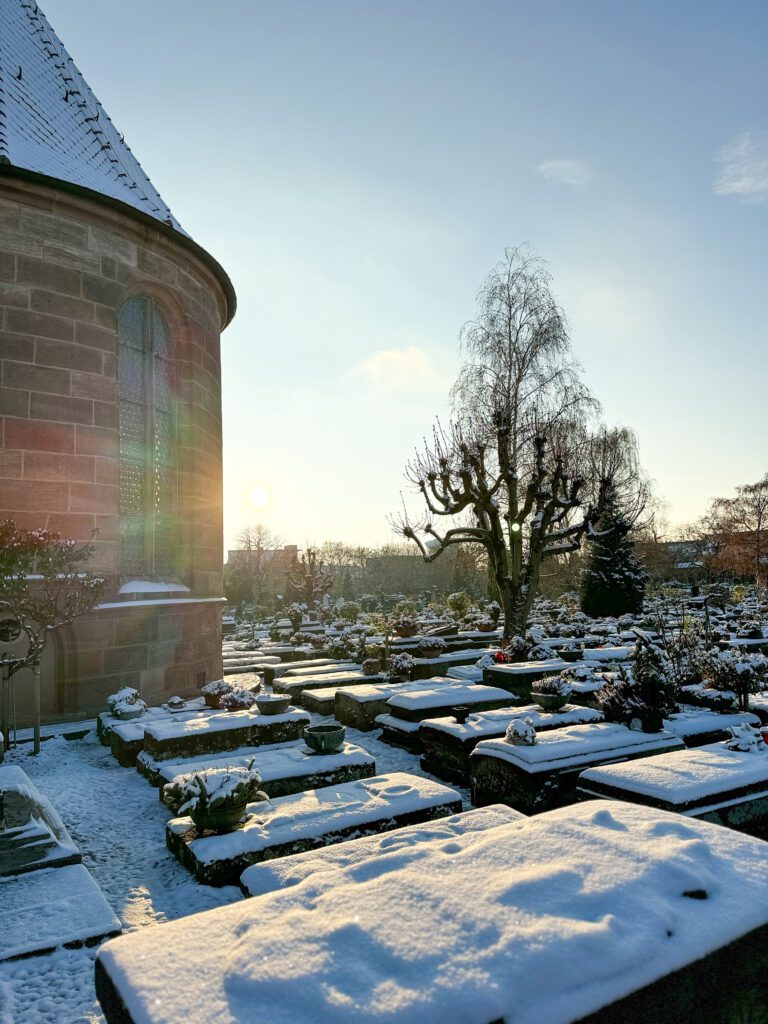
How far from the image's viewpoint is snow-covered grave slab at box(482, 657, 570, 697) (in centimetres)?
1160

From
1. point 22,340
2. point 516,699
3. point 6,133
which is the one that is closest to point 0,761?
point 22,340

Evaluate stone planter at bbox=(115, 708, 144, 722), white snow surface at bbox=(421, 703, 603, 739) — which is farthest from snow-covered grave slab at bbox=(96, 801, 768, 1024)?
stone planter at bbox=(115, 708, 144, 722)

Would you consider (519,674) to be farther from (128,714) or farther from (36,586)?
(36,586)

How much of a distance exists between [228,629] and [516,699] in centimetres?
2044

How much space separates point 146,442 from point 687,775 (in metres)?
9.25

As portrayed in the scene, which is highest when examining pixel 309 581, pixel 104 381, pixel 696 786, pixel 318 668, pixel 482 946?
pixel 104 381

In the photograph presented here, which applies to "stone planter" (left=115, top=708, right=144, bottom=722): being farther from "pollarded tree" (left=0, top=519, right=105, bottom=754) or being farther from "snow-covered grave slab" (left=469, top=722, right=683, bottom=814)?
"snow-covered grave slab" (left=469, top=722, right=683, bottom=814)

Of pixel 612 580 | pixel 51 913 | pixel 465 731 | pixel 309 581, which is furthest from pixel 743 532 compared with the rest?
pixel 51 913

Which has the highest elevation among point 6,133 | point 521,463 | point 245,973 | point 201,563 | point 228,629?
point 6,133

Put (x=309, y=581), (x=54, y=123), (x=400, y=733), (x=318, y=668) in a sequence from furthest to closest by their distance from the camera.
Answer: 1. (x=309, y=581)
2. (x=318, y=668)
3. (x=54, y=123)
4. (x=400, y=733)

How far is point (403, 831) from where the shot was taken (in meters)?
4.32

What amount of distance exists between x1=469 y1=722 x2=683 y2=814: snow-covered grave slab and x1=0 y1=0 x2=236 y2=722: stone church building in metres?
5.85

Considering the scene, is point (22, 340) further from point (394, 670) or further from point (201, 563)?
point (394, 670)

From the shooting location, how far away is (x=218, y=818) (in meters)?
5.11
